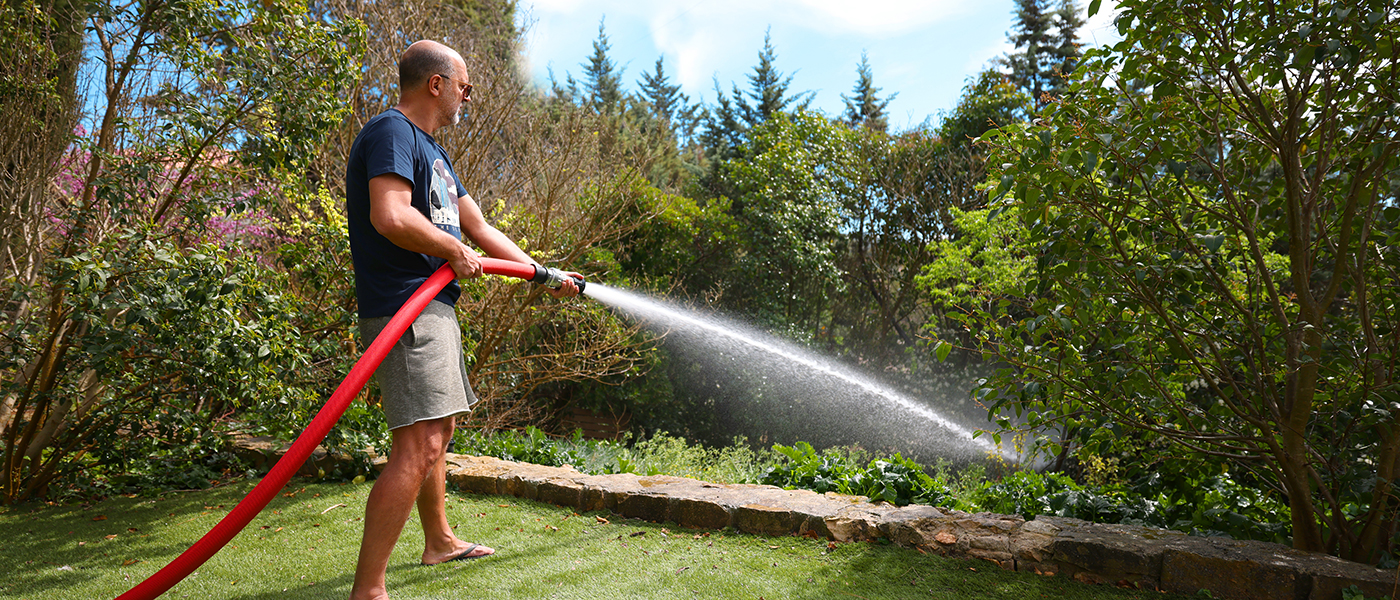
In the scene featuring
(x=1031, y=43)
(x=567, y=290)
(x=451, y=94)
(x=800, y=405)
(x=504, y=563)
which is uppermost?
(x=1031, y=43)

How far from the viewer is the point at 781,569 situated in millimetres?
2635

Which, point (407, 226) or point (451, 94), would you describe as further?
point (451, 94)

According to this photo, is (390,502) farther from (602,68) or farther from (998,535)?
(602,68)

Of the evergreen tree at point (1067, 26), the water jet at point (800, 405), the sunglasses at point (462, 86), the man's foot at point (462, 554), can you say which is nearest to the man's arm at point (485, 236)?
the sunglasses at point (462, 86)

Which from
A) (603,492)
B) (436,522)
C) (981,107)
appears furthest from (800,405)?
(436,522)

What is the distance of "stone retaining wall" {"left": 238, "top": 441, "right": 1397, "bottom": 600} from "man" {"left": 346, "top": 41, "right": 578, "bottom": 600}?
1.37m

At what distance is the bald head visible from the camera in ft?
7.63

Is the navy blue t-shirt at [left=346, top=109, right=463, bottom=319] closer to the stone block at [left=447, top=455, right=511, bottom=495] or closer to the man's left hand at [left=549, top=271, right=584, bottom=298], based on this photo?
the man's left hand at [left=549, top=271, right=584, bottom=298]

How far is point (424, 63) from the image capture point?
7.63 feet

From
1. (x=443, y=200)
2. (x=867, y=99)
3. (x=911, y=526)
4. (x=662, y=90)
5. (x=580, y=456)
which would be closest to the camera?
(x=443, y=200)

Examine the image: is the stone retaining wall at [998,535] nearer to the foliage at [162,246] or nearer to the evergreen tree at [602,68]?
the foliage at [162,246]

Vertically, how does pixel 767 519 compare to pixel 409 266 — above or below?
below

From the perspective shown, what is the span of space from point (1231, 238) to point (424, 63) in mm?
2977

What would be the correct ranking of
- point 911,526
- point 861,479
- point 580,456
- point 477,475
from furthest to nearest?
point 580,456 → point 477,475 → point 861,479 → point 911,526
